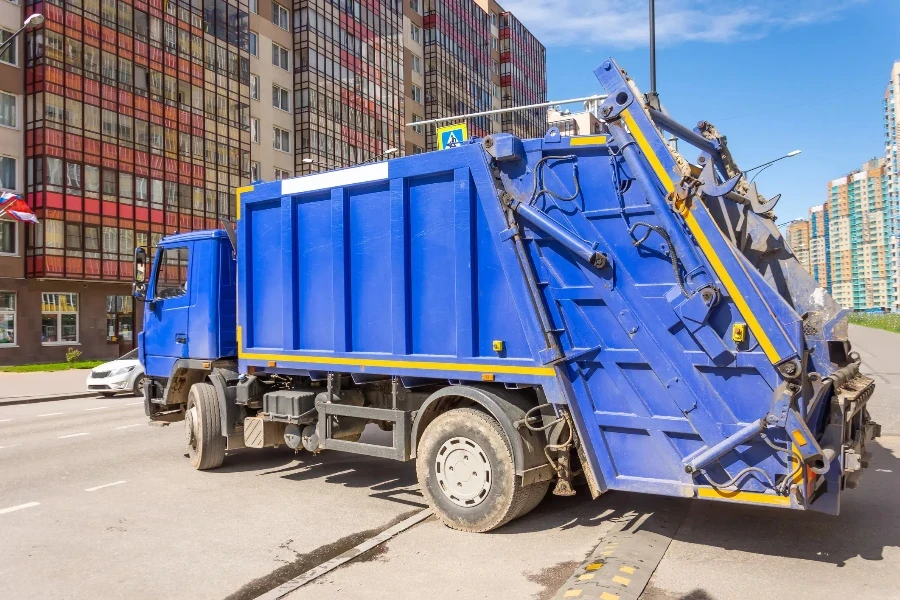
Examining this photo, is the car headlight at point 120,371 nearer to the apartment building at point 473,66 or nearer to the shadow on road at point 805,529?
the shadow on road at point 805,529

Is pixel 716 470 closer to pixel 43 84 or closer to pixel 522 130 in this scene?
pixel 43 84

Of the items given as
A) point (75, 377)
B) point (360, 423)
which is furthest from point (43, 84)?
point (360, 423)

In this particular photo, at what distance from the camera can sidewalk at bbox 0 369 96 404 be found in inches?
745

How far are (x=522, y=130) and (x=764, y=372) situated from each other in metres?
67.3

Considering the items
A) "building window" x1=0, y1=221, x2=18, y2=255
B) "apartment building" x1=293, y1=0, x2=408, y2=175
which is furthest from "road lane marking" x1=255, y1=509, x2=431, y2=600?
"apartment building" x1=293, y1=0, x2=408, y2=175

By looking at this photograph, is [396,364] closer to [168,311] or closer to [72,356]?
[168,311]

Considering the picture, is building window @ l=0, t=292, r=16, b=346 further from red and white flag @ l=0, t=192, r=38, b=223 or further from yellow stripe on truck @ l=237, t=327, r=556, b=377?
yellow stripe on truck @ l=237, t=327, r=556, b=377

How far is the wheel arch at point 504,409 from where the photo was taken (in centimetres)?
572

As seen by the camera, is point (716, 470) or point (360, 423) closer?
point (716, 470)

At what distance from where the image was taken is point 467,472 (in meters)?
6.04

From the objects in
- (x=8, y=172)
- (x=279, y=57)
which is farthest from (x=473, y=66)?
(x=8, y=172)

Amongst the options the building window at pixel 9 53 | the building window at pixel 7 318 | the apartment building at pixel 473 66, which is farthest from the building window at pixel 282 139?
the building window at pixel 7 318

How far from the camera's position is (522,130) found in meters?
69.8

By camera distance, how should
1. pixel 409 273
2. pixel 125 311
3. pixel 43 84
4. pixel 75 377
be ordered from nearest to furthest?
pixel 409 273, pixel 75 377, pixel 43 84, pixel 125 311
